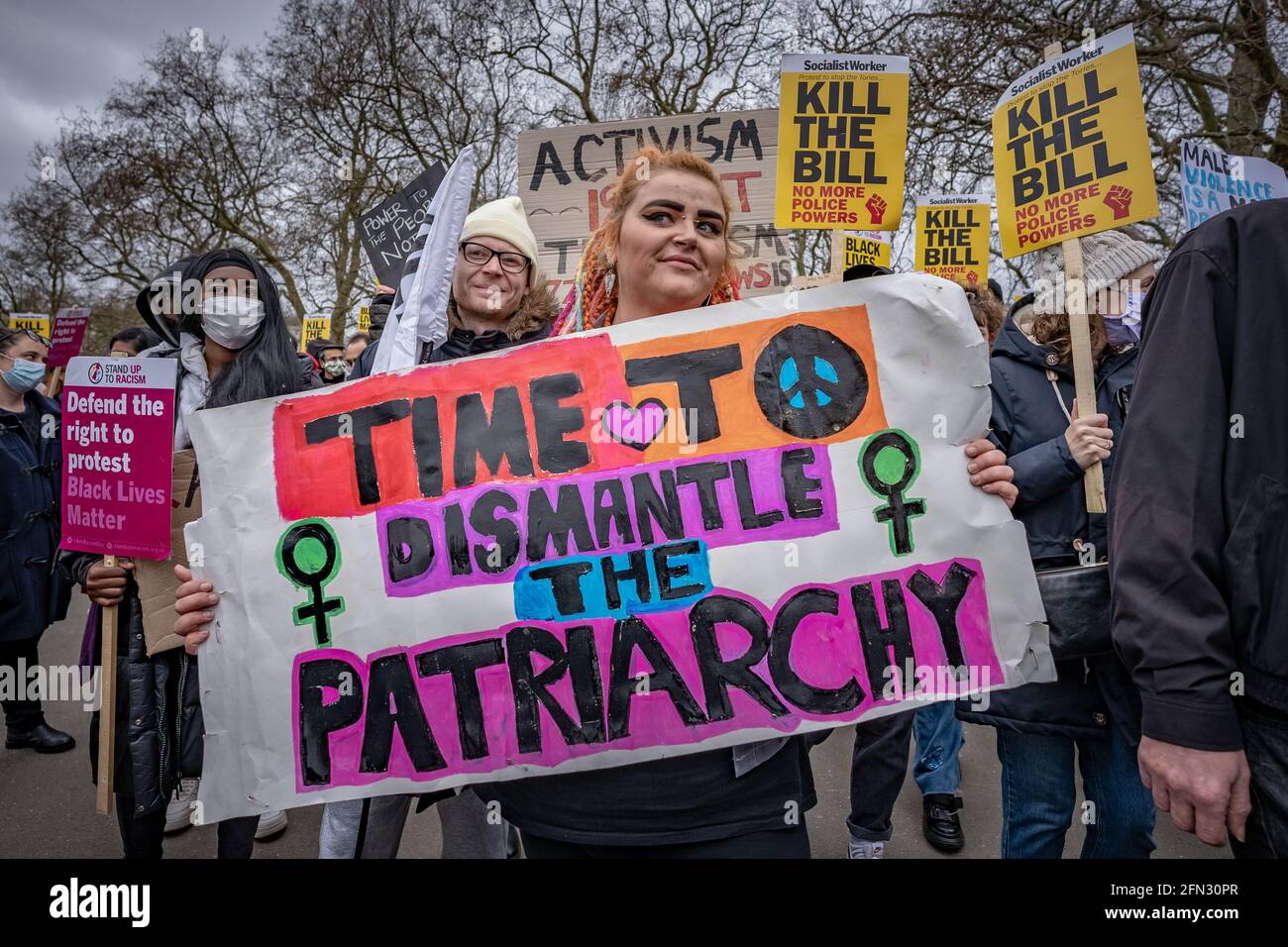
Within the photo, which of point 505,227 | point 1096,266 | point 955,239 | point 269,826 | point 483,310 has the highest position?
point 955,239

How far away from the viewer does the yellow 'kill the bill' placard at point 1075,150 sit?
81.0 inches

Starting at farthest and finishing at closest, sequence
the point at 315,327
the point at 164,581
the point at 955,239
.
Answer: the point at 315,327 < the point at 955,239 < the point at 164,581

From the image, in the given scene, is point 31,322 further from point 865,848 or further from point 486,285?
point 865,848

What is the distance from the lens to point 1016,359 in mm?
2404

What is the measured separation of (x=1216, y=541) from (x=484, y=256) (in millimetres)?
2254

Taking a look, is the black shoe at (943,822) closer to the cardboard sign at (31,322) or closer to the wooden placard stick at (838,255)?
the wooden placard stick at (838,255)

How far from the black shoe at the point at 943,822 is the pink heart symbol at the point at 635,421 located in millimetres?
2566

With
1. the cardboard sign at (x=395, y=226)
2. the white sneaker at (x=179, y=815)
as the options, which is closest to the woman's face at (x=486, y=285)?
the cardboard sign at (x=395, y=226)

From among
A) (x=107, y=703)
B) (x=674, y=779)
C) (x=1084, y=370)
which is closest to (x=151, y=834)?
(x=107, y=703)

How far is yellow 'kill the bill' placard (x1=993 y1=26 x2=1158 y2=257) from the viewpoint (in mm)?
2059

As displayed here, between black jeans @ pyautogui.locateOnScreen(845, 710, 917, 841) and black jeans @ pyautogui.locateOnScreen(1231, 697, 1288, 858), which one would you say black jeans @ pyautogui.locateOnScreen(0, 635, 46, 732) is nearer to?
black jeans @ pyautogui.locateOnScreen(845, 710, 917, 841)

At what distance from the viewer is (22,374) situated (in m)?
4.27

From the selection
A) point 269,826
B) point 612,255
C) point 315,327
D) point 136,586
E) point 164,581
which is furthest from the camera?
point 315,327
